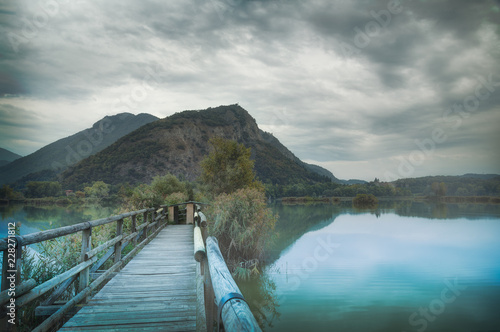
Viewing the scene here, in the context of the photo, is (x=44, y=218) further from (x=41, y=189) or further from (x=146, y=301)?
(x=41, y=189)

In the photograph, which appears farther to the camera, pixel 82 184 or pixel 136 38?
pixel 82 184

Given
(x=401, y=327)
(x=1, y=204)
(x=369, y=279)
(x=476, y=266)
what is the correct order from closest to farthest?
(x=401, y=327) < (x=369, y=279) < (x=476, y=266) < (x=1, y=204)

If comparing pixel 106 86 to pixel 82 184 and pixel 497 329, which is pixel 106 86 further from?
pixel 82 184

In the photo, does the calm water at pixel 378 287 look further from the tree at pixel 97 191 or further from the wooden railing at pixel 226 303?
the tree at pixel 97 191

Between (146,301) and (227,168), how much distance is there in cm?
1843

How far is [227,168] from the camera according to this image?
22719 millimetres

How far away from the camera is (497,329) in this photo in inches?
344

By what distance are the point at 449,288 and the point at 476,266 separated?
5.84m

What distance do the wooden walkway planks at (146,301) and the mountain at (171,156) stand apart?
55586mm

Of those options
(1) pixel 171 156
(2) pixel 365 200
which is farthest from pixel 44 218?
(2) pixel 365 200

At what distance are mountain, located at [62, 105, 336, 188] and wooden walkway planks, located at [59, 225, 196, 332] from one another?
2188 inches

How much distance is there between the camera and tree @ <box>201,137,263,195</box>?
22547 mm

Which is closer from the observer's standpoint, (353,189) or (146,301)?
(146,301)

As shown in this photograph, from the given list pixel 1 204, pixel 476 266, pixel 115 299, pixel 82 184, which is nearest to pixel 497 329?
pixel 476 266
